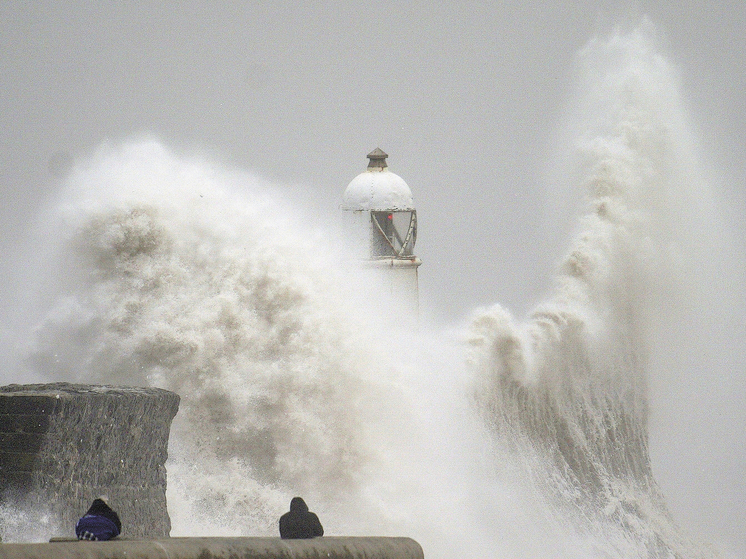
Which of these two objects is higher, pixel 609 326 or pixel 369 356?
pixel 609 326

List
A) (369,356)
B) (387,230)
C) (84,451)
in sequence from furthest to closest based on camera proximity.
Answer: (387,230) → (369,356) → (84,451)

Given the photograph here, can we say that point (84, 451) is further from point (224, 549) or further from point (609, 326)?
point (609, 326)

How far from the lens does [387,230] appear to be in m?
27.3

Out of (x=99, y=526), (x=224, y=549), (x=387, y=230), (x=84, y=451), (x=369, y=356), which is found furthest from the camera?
(x=387, y=230)

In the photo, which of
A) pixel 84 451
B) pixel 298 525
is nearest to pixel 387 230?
pixel 84 451

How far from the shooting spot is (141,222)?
813 inches

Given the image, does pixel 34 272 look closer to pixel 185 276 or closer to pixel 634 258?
pixel 185 276

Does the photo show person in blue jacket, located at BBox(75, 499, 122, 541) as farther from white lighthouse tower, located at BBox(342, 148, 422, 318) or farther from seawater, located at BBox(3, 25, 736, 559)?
white lighthouse tower, located at BBox(342, 148, 422, 318)

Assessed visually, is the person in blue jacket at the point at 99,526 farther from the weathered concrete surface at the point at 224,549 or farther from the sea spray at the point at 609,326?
the sea spray at the point at 609,326

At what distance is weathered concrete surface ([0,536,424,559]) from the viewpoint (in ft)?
24.3

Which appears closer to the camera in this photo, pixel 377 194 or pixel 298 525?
pixel 298 525

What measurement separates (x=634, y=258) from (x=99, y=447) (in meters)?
17.7

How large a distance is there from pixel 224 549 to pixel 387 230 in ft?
62.3

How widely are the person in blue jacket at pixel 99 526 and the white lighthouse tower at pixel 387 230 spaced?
18039mm
